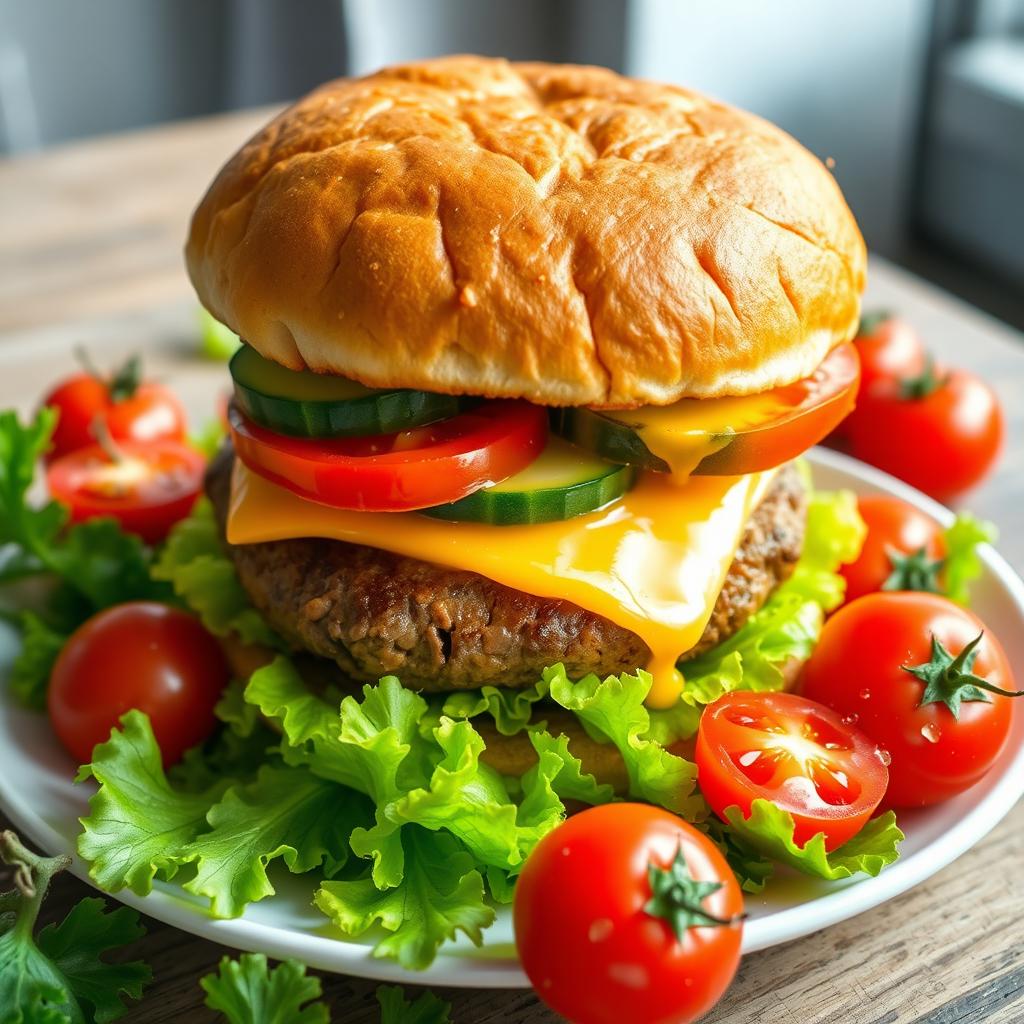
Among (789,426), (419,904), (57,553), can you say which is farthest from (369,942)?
(57,553)

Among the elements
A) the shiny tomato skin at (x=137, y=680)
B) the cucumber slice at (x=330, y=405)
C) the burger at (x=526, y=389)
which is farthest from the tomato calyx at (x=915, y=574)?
the shiny tomato skin at (x=137, y=680)

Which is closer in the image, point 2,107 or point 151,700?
point 151,700

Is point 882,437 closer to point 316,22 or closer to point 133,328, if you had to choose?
point 133,328

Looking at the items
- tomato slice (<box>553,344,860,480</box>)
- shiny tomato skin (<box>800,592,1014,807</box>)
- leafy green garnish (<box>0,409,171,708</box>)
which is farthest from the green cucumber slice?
leafy green garnish (<box>0,409,171,708</box>)

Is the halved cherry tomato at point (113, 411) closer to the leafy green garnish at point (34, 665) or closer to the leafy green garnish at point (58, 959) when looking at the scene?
the leafy green garnish at point (34, 665)

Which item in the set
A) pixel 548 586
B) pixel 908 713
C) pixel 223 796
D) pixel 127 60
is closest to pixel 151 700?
pixel 223 796

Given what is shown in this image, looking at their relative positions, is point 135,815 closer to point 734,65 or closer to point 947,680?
point 947,680
